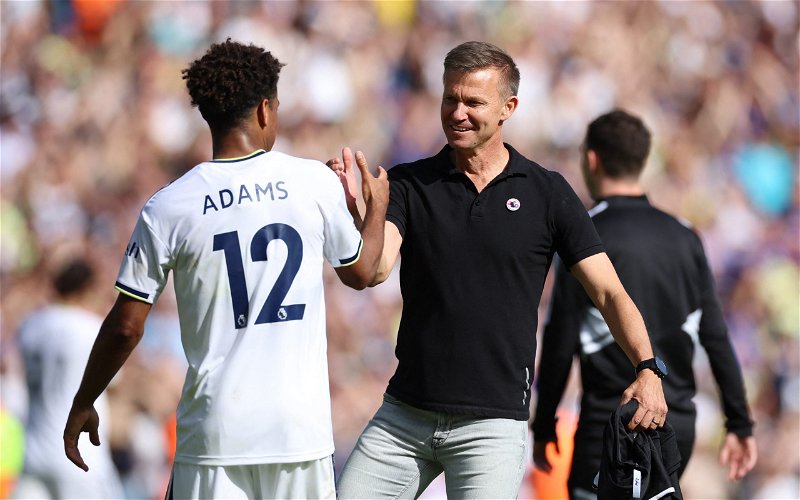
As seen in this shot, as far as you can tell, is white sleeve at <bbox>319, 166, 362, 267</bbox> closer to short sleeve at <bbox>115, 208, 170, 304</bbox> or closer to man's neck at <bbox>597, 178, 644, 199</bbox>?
short sleeve at <bbox>115, 208, 170, 304</bbox>

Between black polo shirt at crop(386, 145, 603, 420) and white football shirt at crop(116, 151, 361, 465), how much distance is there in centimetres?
57

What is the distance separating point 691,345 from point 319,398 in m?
2.34

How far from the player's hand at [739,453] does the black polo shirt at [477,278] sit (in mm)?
2002

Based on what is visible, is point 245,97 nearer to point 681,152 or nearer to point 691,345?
point 691,345

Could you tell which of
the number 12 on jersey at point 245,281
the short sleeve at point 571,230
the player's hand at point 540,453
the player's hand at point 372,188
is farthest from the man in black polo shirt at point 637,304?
the number 12 on jersey at point 245,281

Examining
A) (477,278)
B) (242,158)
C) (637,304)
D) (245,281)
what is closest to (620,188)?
(637,304)

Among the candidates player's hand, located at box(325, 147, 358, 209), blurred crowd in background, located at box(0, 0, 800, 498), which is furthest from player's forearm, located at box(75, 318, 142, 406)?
blurred crowd in background, located at box(0, 0, 800, 498)

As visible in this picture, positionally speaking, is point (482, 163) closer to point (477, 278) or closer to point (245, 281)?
point (477, 278)

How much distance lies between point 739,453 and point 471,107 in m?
2.60

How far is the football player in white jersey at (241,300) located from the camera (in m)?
3.74

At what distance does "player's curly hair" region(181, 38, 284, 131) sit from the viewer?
389 cm

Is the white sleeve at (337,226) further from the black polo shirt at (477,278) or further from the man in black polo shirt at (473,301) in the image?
the black polo shirt at (477,278)

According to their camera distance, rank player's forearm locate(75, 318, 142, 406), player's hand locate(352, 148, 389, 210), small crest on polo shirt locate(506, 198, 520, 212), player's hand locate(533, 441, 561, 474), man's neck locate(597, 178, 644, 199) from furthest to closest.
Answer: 1. man's neck locate(597, 178, 644, 199)
2. player's hand locate(533, 441, 561, 474)
3. small crest on polo shirt locate(506, 198, 520, 212)
4. player's hand locate(352, 148, 389, 210)
5. player's forearm locate(75, 318, 142, 406)

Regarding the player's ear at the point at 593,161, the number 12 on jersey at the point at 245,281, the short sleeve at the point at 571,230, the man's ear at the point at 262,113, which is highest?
the player's ear at the point at 593,161
